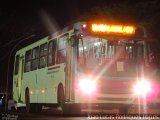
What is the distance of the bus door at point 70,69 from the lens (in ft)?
62.4

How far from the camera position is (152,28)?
116ft

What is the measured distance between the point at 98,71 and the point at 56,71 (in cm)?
307

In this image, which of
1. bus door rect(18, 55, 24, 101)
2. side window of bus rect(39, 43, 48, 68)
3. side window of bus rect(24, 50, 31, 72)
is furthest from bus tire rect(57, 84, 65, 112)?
bus door rect(18, 55, 24, 101)

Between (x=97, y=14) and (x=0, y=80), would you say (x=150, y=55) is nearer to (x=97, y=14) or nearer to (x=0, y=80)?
(x=97, y=14)

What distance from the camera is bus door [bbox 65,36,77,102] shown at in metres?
19.0

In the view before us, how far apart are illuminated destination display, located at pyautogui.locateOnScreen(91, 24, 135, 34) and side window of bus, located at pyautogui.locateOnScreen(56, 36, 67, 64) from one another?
5.63 feet

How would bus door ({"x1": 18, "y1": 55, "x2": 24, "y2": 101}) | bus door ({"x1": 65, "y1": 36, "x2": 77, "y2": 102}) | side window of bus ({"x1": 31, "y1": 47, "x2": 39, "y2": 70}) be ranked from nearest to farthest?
bus door ({"x1": 65, "y1": 36, "x2": 77, "y2": 102})
side window of bus ({"x1": 31, "y1": 47, "x2": 39, "y2": 70})
bus door ({"x1": 18, "y1": 55, "x2": 24, "y2": 101})

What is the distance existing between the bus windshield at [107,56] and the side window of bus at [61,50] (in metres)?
1.49

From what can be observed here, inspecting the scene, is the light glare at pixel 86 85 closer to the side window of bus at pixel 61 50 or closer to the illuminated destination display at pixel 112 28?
the side window of bus at pixel 61 50

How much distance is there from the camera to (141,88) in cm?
1931

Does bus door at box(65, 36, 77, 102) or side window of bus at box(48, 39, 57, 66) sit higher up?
side window of bus at box(48, 39, 57, 66)

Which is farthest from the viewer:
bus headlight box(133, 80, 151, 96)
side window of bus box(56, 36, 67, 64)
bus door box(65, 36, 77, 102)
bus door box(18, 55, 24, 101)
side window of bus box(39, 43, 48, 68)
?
bus door box(18, 55, 24, 101)

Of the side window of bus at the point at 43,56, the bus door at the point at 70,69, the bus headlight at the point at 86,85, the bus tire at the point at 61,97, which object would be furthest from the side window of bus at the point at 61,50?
the side window of bus at the point at 43,56

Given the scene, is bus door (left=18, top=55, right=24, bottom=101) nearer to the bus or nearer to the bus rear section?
the bus
